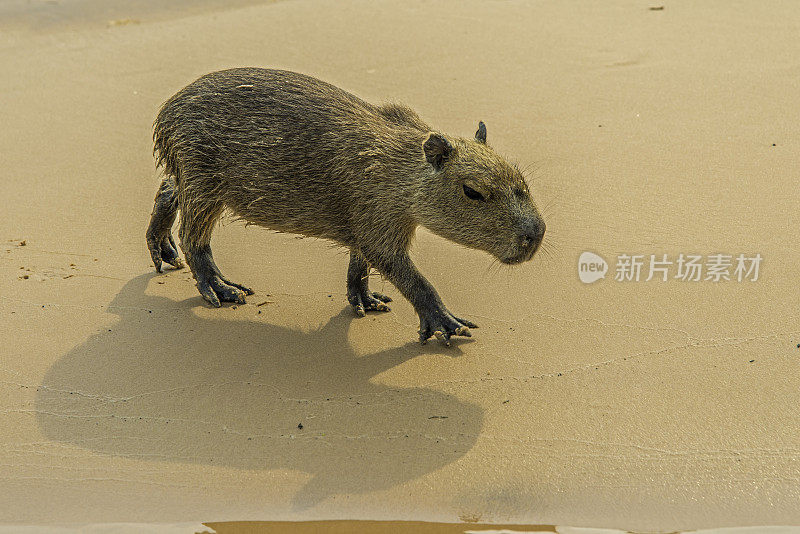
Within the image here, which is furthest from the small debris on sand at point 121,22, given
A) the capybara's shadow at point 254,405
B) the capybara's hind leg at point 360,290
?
the capybara's hind leg at point 360,290

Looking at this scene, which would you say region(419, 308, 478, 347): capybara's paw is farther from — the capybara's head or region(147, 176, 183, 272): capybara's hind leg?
region(147, 176, 183, 272): capybara's hind leg

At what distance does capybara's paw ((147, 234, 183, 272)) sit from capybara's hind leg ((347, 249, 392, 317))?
1.29m

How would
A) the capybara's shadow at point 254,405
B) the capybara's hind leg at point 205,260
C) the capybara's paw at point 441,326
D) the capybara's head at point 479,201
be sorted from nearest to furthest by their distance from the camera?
the capybara's shadow at point 254,405 → the capybara's head at point 479,201 → the capybara's paw at point 441,326 → the capybara's hind leg at point 205,260

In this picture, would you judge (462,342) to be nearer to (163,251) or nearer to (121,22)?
(163,251)

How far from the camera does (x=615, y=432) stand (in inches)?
155

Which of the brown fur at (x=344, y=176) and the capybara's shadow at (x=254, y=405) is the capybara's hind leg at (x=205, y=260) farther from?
the capybara's shadow at (x=254, y=405)

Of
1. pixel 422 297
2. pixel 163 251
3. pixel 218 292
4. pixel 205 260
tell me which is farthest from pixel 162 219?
pixel 422 297

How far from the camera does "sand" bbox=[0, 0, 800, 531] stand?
12.1 ft

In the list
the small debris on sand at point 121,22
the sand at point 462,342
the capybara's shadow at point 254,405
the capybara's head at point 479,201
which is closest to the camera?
the sand at point 462,342

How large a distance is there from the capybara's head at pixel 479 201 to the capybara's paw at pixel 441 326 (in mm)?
407

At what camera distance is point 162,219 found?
537 centimetres

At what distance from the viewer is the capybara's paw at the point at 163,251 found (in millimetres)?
5414

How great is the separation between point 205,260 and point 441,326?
1565 mm

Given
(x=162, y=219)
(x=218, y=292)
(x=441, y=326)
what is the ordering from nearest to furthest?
(x=441, y=326) < (x=218, y=292) < (x=162, y=219)
